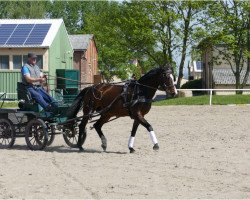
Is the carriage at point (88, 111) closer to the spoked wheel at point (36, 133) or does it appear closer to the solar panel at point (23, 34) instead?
the spoked wheel at point (36, 133)

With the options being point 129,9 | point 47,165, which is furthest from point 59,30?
point 47,165

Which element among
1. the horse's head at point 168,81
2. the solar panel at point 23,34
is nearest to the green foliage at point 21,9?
the solar panel at point 23,34

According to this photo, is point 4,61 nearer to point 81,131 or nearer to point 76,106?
point 76,106

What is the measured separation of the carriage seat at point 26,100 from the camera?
1354cm

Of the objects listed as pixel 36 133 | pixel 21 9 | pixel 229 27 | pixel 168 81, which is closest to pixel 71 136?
pixel 36 133

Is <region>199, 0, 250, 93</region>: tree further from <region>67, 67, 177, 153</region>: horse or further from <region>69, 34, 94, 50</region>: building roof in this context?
<region>67, 67, 177, 153</region>: horse

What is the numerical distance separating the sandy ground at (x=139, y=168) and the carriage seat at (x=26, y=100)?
100cm

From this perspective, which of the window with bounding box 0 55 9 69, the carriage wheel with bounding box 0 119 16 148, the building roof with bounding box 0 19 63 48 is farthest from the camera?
the window with bounding box 0 55 9 69

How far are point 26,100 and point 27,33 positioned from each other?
81.8 feet

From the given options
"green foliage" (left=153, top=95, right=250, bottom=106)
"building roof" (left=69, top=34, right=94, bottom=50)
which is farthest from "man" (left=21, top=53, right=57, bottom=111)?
"building roof" (left=69, top=34, right=94, bottom=50)

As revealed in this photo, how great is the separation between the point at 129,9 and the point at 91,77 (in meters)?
18.1

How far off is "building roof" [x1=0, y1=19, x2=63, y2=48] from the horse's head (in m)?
25.0

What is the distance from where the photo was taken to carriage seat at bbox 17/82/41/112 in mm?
13539

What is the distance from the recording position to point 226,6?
4744cm
